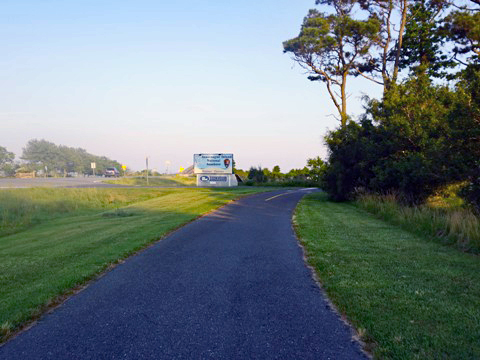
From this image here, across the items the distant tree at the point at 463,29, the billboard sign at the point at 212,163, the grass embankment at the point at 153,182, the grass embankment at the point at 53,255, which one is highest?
the distant tree at the point at 463,29

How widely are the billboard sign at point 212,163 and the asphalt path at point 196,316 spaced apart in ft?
129

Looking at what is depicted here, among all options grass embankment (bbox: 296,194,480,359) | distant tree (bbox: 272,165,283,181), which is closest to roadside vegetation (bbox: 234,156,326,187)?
distant tree (bbox: 272,165,283,181)

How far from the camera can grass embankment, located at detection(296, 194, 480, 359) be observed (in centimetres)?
395

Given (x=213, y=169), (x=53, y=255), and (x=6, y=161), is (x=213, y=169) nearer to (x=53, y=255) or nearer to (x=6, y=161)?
(x=53, y=255)

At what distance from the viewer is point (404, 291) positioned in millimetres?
5652

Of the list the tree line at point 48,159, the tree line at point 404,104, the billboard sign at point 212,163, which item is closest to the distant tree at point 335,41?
the tree line at point 404,104

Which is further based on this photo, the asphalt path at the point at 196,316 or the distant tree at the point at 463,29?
the distant tree at the point at 463,29

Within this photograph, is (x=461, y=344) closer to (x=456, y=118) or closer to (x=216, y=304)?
(x=216, y=304)

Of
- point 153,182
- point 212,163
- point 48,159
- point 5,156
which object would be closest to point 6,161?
point 5,156

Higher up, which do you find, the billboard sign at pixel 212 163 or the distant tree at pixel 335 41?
the distant tree at pixel 335 41

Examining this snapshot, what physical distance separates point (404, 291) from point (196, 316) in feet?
10.7

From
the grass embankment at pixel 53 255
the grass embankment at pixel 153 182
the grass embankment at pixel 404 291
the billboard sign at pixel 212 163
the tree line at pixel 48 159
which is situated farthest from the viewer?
the tree line at pixel 48 159

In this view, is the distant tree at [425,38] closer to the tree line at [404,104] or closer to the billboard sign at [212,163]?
the tree line at [404,104]

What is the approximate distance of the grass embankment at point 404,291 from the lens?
3.95 meters
